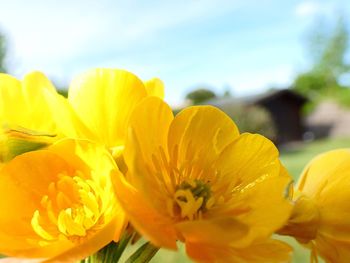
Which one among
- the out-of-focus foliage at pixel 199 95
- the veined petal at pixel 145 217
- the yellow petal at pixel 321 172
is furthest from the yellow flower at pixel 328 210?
the out-of-focus foliage at pixel 199 95

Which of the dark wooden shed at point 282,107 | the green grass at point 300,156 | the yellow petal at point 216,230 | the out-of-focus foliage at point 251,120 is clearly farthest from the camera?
the dark wooden shed at point 282,107

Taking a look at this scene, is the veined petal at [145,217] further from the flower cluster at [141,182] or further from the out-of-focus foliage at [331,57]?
the out-of-focus foliage at [331,57]

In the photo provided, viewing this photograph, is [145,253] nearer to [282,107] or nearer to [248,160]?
[248,160]

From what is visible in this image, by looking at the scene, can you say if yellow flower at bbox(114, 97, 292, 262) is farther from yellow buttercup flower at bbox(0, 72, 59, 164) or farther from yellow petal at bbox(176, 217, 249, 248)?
yellow buttercup flower at bbox(0, 72, 59, 164)

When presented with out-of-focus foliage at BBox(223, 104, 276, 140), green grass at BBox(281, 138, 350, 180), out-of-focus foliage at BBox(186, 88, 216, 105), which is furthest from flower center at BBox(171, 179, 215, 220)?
out-of-focus foliage at BBox(186, 88, 216, 105)

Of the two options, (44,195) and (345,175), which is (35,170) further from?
(345,175)

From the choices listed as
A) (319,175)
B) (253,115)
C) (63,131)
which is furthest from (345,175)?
(253,115)

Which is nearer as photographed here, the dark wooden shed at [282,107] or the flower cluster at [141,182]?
the flower cluster at [141,182]
